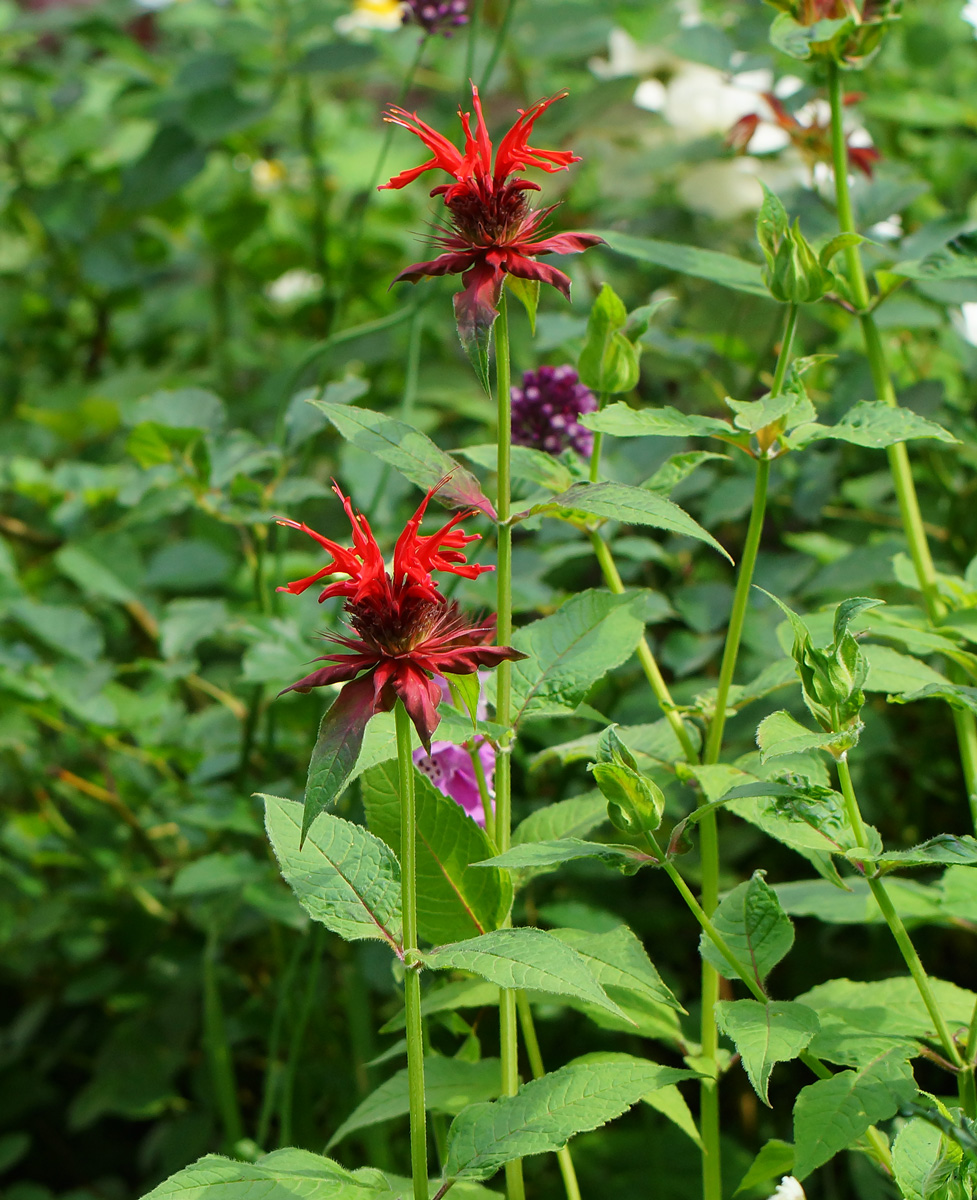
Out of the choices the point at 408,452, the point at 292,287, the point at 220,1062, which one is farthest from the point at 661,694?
the point at 292,287

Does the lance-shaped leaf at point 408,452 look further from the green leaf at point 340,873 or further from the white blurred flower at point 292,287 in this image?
the white blurred flower at point 292,287

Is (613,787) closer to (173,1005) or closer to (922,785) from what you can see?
(922,785)

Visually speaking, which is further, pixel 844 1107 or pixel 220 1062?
pixel 220 1062

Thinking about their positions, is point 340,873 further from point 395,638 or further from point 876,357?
point 876,357

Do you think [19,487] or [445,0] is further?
[19,487]

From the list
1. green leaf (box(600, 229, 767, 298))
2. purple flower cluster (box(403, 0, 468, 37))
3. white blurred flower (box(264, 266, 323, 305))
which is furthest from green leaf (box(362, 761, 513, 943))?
white blurred flower (box(264, 266, 323, 305))

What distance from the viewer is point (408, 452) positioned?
0.45 meters

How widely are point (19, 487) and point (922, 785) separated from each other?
0.73m

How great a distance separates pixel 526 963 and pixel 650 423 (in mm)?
214

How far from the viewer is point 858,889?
59cm

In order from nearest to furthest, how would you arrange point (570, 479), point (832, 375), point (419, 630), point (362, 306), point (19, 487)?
1. point (419, 630)
2. point (570, 479)
3. point (19, 487)
4. point (832, 375)
5. point (362, 306)

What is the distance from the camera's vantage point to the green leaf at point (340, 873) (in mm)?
422

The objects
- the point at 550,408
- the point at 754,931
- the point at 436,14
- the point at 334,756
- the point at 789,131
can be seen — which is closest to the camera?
the point at 334,756

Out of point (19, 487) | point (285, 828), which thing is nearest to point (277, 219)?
point (19, 487)
